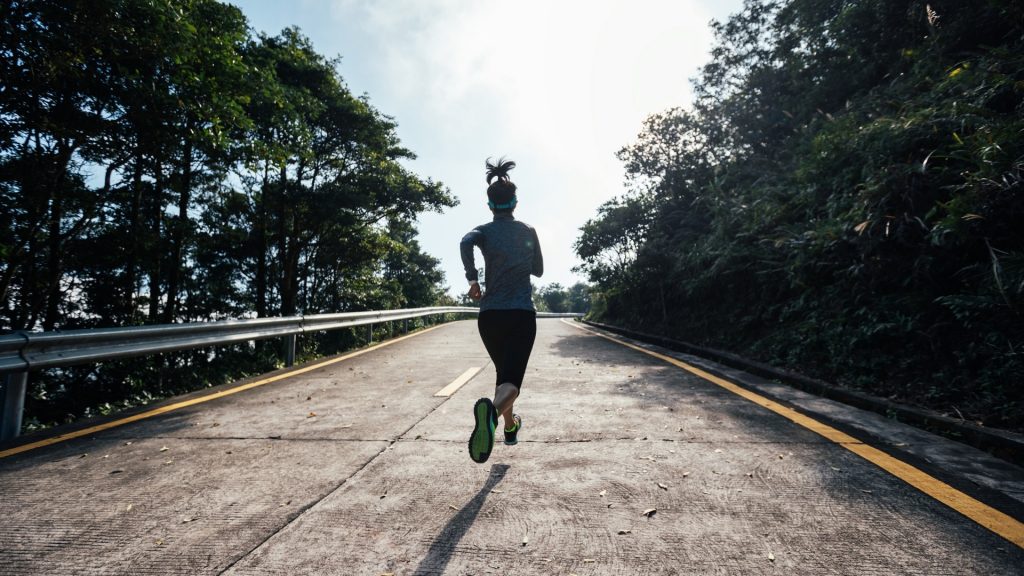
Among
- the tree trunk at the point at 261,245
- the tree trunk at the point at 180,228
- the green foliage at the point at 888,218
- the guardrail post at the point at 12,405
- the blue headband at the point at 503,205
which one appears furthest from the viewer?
the tree trunk at the point at 261,245

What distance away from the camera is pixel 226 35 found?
7395mm

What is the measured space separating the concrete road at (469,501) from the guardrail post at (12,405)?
59 centimetres

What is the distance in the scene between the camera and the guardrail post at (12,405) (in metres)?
3.62

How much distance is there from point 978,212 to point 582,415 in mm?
4546

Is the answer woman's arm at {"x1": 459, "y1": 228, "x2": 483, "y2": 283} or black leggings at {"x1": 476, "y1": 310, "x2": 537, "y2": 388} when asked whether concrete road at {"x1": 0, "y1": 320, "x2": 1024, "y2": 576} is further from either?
woman's arm at {"x1": 459, "y1": 228, "x2": 483, "y2": 283}

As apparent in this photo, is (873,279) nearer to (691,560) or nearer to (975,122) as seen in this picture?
(975,122)

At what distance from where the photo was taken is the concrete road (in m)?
1.86

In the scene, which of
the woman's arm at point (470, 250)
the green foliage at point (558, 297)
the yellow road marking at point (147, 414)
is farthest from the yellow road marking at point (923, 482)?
the green foliage at point (558, 297)

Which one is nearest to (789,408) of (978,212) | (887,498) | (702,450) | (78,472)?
(702,450)

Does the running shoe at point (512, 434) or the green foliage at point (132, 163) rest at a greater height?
the green foliage at point (132, 163)

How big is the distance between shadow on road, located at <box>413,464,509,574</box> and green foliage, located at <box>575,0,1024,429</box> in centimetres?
399

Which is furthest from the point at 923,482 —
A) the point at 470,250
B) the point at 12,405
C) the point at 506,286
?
the point at 12,405

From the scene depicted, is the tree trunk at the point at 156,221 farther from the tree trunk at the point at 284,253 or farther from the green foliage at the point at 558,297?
the green foliage at the point at 558,297

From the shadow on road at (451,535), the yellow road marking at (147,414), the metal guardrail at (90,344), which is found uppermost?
the metal guardrail at (90,344)
